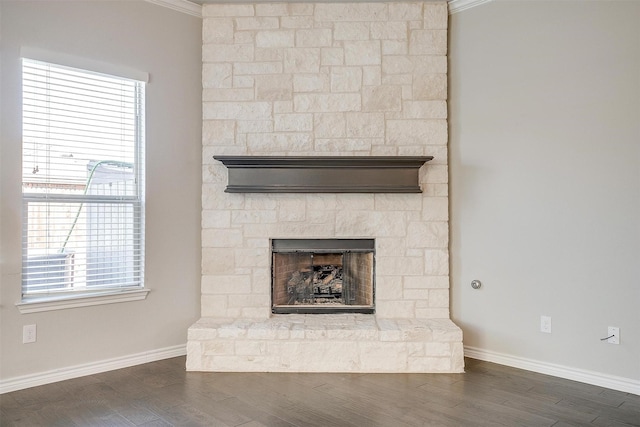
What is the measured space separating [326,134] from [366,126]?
333mm

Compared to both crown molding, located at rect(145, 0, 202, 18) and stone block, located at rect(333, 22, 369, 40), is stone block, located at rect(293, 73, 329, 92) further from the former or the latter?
crown molding, located at rect(145, 0, 202, 18)

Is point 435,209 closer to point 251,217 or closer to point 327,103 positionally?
point 327,103

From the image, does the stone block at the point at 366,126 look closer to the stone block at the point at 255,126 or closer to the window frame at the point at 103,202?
the stone block at the point at 255,126

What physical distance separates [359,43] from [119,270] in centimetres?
262

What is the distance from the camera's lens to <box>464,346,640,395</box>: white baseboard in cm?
290

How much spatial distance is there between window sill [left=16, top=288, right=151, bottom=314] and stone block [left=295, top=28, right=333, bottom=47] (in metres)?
2.36

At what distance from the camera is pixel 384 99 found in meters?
3.64

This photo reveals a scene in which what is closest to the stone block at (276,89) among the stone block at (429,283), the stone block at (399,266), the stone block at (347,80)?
the stone block at (347,80)

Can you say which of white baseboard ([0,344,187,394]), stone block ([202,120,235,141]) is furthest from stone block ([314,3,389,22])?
white baseboard ([0,344,187,394])

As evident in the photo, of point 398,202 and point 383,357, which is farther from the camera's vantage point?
point 398,202

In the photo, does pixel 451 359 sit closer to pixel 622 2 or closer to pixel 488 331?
pixel 488 331

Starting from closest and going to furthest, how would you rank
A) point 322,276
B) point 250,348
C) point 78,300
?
point 78,300, point 250,348, point 322,276

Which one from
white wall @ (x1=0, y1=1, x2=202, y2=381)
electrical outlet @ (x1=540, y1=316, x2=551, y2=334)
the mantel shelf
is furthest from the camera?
the mantel shelf

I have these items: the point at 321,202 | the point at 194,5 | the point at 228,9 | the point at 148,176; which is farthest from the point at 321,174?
the point at 194,5
